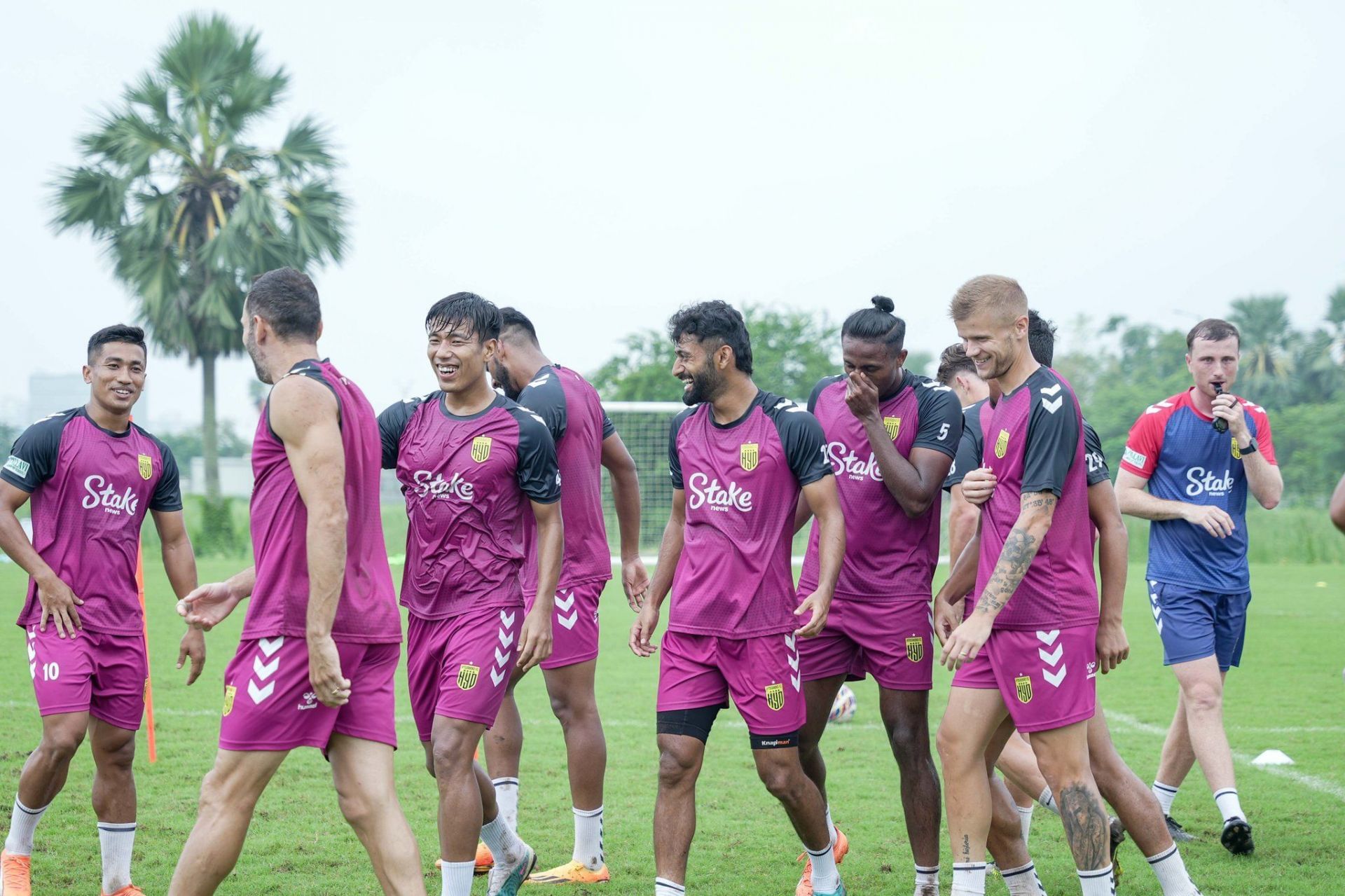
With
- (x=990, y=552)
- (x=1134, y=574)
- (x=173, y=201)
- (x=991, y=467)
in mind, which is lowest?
(x=1134, y=574)

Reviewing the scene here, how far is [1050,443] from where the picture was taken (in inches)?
183

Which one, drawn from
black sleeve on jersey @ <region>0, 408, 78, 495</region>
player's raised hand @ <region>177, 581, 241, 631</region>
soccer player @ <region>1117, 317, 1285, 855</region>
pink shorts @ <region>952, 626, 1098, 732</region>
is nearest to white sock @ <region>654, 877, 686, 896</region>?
pink shorts @ <region>952, 626, 1098, 732</region>

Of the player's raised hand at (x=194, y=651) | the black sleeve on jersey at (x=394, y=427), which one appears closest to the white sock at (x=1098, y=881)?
the black sleeve on jersey at (x=394, y=427)

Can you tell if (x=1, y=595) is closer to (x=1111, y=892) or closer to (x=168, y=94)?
(x=168, y=94)

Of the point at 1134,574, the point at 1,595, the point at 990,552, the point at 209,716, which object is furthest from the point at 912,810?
the point at 1134,574

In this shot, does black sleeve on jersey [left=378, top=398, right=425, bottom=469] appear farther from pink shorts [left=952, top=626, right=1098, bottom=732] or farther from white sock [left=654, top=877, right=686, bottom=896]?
pink shorts [left=952, top=626, right=1098, bottom=732]

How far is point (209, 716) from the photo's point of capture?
32.8 feet

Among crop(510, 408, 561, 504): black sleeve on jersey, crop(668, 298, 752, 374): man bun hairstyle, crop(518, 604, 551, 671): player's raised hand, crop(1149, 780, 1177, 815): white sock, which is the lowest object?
crop(1149, 780, 1177, 815): white sock

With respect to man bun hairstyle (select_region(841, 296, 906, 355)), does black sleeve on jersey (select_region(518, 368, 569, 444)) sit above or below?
below

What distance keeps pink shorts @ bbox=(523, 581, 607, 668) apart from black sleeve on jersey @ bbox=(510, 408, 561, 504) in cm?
100

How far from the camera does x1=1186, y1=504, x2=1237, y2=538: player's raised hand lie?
6449 mm

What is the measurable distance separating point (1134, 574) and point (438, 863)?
2074 cm

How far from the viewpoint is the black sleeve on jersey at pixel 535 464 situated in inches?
207

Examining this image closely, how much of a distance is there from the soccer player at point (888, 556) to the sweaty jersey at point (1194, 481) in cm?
159
